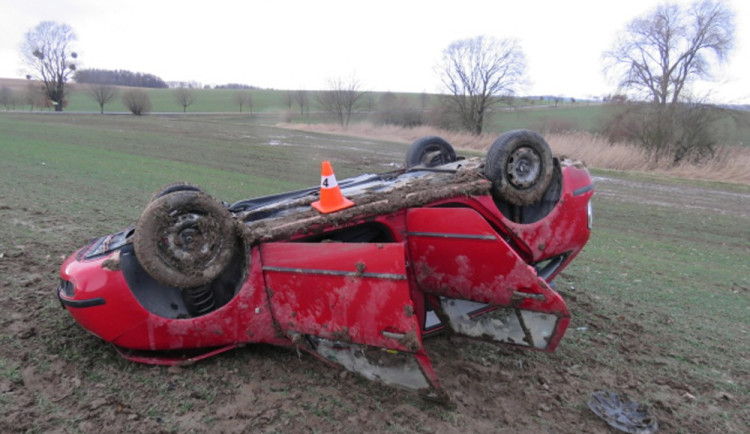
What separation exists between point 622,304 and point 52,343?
16.3 ft

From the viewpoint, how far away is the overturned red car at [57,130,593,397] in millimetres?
2785

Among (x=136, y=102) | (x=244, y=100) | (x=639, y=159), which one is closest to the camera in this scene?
(x=639, y=159)

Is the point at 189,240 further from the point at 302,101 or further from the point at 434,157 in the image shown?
the point at 302,101

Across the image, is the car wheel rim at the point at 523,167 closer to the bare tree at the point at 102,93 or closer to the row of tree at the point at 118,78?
the bare tree at the point at 102,93

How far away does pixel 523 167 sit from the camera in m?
3.92

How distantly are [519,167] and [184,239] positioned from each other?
2.57 m

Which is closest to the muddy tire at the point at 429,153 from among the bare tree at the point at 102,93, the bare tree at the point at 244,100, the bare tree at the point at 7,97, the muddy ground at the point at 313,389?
the muddy ground at the point at 313,389

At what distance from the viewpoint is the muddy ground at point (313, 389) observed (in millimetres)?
2580

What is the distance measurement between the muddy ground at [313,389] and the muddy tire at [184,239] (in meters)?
0.63

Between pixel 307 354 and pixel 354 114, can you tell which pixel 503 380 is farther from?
pixel 354 114

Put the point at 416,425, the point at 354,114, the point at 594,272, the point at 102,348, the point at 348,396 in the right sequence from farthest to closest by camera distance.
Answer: the point at 354,114 < the point at 594,272 < the point at 102,348 < the point at 348,396 < the point at 416,425

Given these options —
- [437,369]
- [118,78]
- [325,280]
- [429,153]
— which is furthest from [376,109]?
[118,78]

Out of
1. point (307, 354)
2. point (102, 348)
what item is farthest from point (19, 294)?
point (307, 354)

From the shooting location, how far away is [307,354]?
10.7 feet
